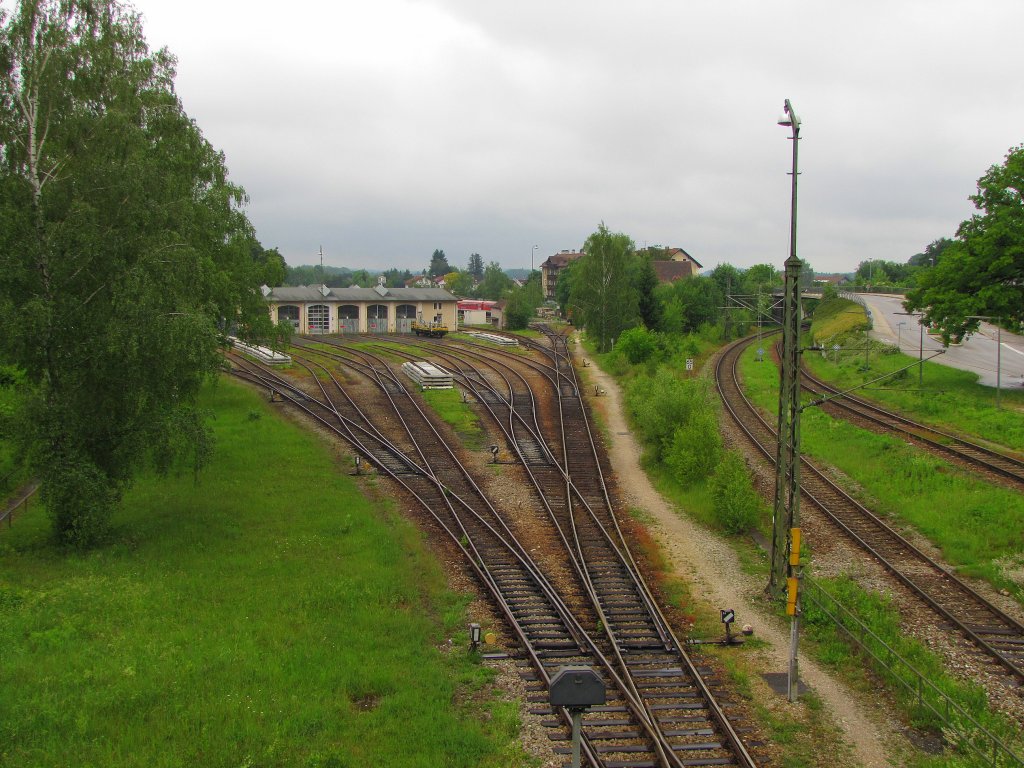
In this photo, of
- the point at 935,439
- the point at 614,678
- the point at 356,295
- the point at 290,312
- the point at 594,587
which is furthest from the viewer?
the point at 356,295

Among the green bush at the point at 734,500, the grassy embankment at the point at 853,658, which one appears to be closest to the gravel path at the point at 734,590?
the grassy embankment at the point at 853,658

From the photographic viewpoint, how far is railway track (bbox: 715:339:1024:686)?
14047mm

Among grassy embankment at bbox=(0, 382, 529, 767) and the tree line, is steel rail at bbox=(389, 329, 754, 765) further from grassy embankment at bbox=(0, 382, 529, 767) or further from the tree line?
the tree line

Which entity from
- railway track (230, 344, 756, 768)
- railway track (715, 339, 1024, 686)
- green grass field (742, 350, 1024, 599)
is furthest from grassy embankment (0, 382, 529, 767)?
green grass field (742, 350, 1024, 599)

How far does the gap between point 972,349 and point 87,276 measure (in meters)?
50.5

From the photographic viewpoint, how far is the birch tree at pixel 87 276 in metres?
17.0

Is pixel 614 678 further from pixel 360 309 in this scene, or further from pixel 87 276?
pixel 360 309

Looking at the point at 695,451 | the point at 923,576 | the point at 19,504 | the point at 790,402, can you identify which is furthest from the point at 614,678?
the point at 19,504

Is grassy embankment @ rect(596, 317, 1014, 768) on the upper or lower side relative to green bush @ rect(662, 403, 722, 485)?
lower

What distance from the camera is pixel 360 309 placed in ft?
237

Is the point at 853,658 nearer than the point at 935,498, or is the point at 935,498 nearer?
the point at 853,658

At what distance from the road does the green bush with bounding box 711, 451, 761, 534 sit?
15.6 m

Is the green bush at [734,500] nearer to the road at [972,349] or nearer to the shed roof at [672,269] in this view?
the road at [972,349]

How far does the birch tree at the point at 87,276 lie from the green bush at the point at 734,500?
13.3 meters
